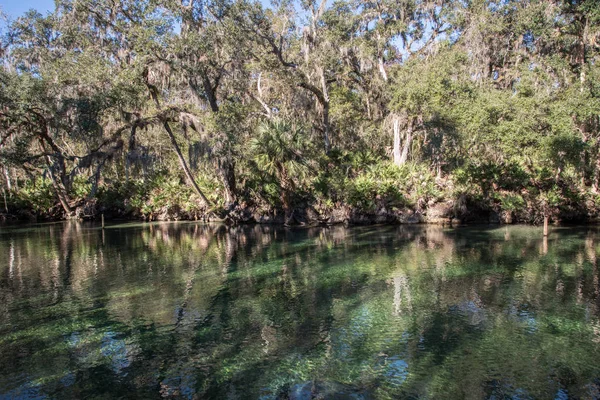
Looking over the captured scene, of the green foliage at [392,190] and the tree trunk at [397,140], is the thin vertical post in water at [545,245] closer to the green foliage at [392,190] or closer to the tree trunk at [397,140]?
the green foliage at [392,190]

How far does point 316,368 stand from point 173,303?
492cm

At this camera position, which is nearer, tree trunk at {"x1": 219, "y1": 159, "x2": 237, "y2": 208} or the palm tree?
the palm tree

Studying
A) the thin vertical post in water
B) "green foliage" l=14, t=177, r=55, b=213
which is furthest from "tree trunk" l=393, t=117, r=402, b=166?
"green foliage" l=14, t=177, r=55, b=213

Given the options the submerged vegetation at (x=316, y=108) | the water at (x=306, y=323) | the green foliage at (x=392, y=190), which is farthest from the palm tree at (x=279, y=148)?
the water at (x=306, y=323)

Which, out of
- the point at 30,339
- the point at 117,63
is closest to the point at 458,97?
the point at 117,63

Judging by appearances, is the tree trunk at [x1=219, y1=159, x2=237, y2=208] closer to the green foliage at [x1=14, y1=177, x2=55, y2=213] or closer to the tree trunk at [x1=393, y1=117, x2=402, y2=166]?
the tree trunk at [x1=393, y1=117, x2=402, y2=166]

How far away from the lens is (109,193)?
33.2 meters

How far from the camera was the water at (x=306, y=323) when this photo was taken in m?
6.90

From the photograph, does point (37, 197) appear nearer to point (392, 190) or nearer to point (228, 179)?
point (228, 179)

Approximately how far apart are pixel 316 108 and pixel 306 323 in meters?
21.9

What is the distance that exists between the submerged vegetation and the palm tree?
0.25ft

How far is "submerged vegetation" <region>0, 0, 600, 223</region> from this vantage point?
23219 mm

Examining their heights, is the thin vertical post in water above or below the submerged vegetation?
below

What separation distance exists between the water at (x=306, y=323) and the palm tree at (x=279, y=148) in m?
7.78
